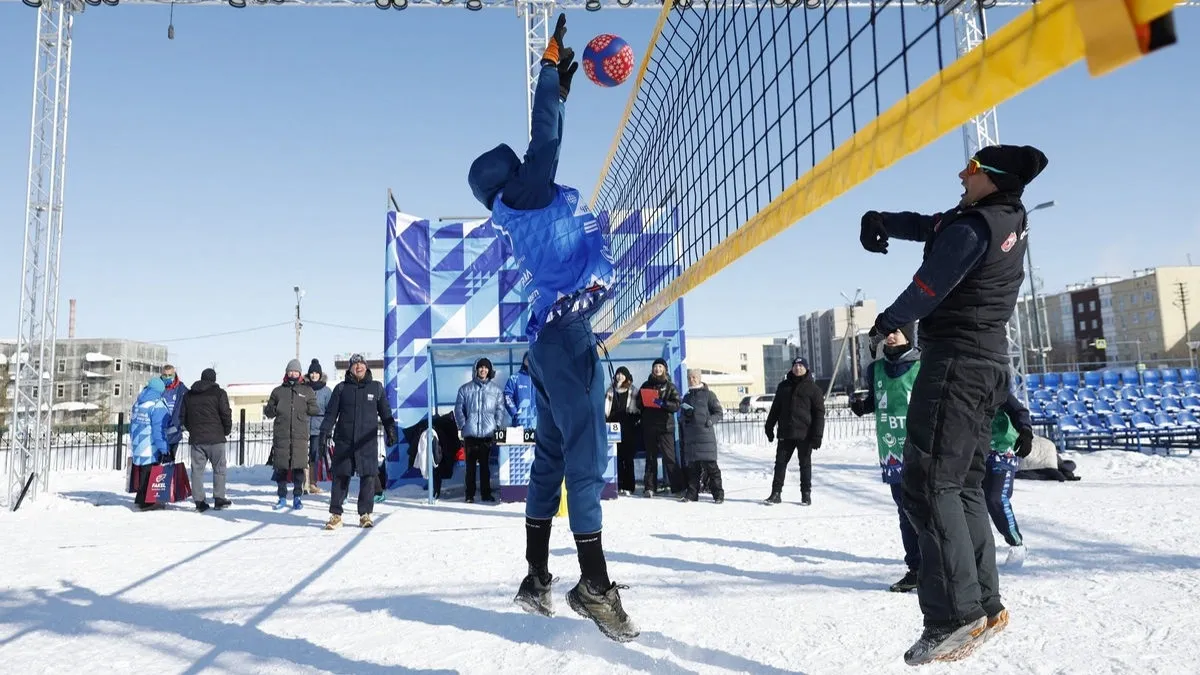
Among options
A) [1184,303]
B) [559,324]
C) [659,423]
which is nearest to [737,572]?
[559,324]

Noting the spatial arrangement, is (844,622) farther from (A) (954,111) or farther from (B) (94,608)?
(B) (94,608)

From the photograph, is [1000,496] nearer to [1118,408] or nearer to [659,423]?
[659,423]

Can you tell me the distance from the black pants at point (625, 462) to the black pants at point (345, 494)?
3434 millimetres

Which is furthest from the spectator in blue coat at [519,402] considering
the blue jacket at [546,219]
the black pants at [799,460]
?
the blue jacket at [546,219]

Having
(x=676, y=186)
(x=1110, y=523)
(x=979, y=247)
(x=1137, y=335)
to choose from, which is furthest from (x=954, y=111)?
(x=1137, y=335)

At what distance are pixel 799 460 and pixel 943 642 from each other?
219 inches

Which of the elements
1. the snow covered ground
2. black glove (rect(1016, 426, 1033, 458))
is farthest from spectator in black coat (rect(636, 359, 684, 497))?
black glove (rect(1016, 426, 1033, 458))

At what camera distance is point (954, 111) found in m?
1.79

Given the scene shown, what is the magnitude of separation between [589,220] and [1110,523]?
216 inches

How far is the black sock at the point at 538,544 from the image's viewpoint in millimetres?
3105

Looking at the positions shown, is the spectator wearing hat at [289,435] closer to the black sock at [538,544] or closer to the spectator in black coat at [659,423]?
the spectator in black coat at [659,423]

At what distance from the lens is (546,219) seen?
2953mm

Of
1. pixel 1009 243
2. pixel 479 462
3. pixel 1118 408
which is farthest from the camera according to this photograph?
pixel 1118 408

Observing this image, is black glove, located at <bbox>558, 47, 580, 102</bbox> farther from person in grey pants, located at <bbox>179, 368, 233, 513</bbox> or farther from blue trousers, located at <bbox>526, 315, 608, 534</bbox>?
person in grey pants, located at <bbox>179, 368, 233, 513</bbox>
